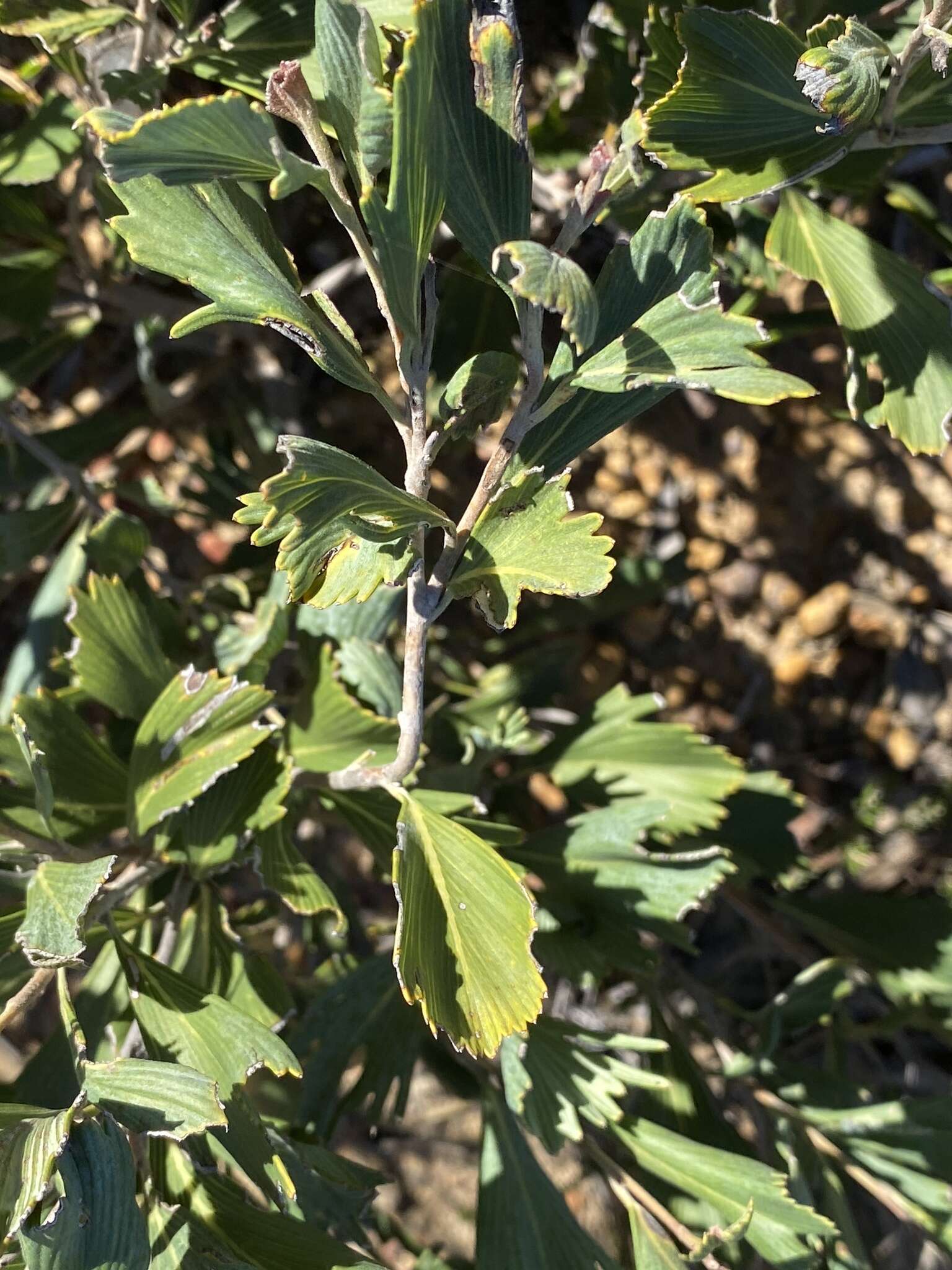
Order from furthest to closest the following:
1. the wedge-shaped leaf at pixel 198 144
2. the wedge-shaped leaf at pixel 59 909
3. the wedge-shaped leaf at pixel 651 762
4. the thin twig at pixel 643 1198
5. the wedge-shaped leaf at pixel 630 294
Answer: the wedge-shaped leaf at pixel 651 762 → the thin twig at pixel 643 1198 → the wedge-shaped leaf at pixel 59 909 → the wedge-shaped leaf at pixel 630 294 → the wedge-shaped leaf at pixel 198 144

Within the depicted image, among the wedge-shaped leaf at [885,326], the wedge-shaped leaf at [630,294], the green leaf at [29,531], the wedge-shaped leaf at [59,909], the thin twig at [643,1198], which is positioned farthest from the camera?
the green leaf at [29,531]

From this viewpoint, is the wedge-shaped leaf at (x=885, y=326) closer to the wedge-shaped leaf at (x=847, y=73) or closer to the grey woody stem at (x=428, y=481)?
the wedge-shaped leaf at (x=847, y=73)

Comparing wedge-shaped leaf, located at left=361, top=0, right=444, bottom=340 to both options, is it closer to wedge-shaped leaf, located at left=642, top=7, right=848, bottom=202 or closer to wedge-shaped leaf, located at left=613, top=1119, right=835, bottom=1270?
wedge-shaped leaf, located at left=642, top=7, right=848, bottom=202

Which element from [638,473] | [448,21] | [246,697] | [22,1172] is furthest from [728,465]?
[22,1172]

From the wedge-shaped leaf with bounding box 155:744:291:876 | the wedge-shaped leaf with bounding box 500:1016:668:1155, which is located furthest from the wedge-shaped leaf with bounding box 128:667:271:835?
the wedge-shaped leaf with bounding box 500:1016:668:1155

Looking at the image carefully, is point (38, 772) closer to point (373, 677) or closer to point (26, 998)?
point (26, 998)

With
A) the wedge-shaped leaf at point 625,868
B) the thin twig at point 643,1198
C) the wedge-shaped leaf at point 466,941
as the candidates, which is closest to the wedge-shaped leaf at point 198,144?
the wedge-shaped leaf at point 466,941

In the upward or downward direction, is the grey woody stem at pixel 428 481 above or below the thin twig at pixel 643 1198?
above

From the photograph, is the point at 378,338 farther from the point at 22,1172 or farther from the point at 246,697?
the point at 22,1172
